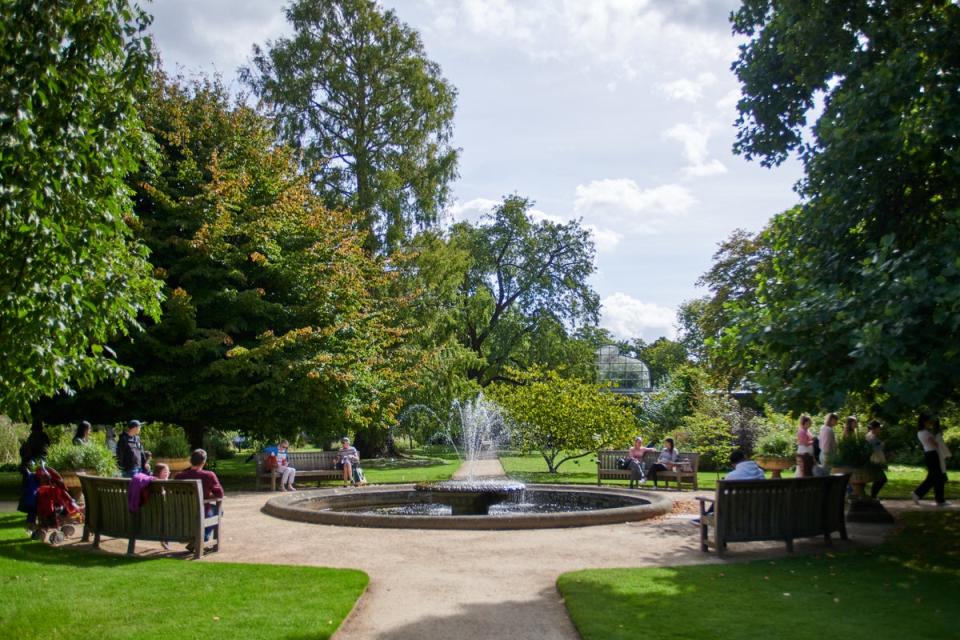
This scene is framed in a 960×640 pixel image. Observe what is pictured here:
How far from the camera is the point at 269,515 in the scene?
13.6 meters

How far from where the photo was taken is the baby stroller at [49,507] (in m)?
10.5

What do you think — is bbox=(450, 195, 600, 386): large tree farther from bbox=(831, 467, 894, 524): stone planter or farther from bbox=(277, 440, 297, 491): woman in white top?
bbox=(831, 467, 894, 524): stone planter

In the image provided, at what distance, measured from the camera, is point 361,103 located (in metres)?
30.4

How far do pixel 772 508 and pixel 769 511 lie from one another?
54 millimetres

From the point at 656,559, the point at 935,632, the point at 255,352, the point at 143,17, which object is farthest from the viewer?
the point at 255,352

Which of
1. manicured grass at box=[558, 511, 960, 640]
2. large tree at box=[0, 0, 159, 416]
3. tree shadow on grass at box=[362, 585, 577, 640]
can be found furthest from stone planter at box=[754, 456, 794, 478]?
large tree at box=[0, 0, 159, 416]

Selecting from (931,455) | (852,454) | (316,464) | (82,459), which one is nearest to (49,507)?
(82,459)

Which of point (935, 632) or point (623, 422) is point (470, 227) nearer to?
point (623, 422)

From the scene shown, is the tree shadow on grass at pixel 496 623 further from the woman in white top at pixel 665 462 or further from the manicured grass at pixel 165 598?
the woman in white top at pixel 665 462

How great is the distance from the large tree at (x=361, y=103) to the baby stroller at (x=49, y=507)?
19666mm

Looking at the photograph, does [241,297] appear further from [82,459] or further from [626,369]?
[626,369]

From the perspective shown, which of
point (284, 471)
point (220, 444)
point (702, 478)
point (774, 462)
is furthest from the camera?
point (220, 444)

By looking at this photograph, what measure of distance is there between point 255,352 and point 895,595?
13970mm

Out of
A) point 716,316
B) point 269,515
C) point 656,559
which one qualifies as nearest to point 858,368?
point 656,559
